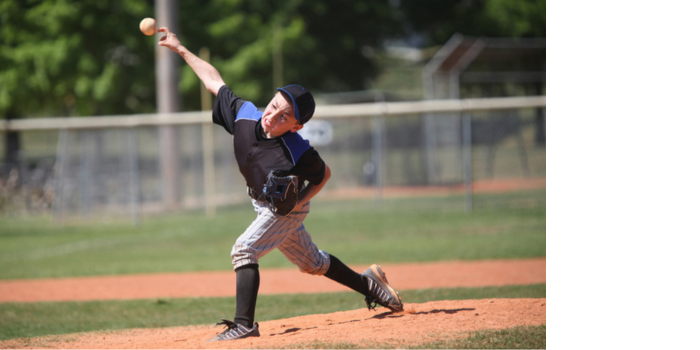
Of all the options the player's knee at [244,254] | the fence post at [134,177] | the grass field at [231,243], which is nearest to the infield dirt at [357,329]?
the grass field at [231,243]

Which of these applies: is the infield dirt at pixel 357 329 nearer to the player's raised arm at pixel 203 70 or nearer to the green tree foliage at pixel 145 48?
the player's raised arm at pixel 203 70

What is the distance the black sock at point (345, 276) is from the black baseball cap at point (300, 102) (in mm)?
1167

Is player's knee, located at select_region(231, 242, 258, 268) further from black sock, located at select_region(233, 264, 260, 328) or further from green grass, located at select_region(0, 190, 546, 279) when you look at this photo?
green grass, located at select_region(0, 190, 546, 279)

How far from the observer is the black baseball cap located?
3.90m

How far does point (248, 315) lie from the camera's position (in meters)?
4.08

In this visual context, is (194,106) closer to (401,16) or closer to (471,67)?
(471,67)

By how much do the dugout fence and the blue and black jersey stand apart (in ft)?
32.7

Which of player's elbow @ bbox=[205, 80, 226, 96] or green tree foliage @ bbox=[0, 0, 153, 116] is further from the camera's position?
green tree foliage @ bbox=[0, 0, 153, 116]

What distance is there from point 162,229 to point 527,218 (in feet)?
25.2

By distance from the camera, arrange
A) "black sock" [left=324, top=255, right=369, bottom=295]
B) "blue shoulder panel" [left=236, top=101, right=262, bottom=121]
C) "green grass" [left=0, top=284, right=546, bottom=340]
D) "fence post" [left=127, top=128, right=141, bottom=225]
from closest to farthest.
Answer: "blue shoulder panel" [left=236, top=101, right=262, bottom=121]
"black sock" [left=324, top=255, right=369, bottom=295]
"green grass" [left=0, top=284, right=546, bottom=340]
"fence post" [left=127, top=128, right=141, bottom=225]

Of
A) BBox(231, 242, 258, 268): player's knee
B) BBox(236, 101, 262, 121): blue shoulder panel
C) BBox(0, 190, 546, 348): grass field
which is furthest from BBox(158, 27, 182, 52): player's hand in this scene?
BBox(0, 190, 546, 348): grass field

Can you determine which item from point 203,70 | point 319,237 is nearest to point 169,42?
point 203,70

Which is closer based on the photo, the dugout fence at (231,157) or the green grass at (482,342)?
the green grass at (482,342)

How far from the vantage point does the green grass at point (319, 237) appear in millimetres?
9484
